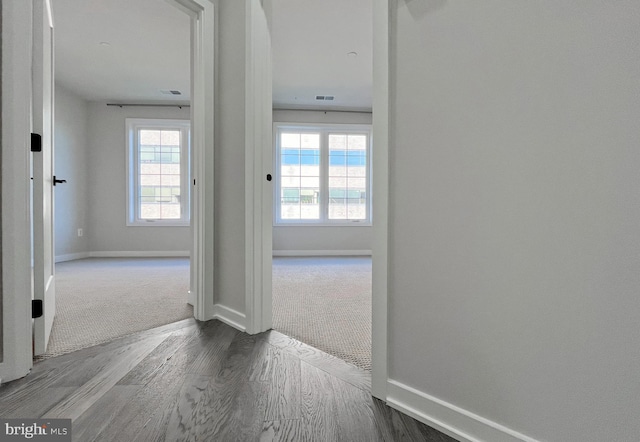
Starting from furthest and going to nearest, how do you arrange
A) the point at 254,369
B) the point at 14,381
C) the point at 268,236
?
the point at 268,236, the point at 254,369, the point at 14,381

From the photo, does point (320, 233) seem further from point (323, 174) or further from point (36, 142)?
point (36, 142)

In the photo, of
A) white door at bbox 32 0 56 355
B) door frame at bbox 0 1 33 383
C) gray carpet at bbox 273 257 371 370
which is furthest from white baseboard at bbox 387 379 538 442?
white door at bbox 32 0 56 355

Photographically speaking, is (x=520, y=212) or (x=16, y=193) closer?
(x=520, y=212)

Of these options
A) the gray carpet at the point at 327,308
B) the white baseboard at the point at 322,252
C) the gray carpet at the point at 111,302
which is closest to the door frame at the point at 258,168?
the gray carpet at the point at 327,308

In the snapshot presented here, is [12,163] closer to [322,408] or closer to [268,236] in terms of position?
[268,236]

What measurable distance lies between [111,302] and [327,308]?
1.68 metres

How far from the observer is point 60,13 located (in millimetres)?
3186

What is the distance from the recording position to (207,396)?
1.30 metres

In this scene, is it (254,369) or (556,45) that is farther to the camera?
(254,369)

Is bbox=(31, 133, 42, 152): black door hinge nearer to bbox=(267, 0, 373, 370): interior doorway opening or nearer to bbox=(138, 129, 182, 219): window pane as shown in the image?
bbox=(267, 0, 373, 370): interior doorway opening

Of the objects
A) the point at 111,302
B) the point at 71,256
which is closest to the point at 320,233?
the point at 111,302

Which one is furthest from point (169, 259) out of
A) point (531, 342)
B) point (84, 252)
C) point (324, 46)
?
point (531, 342)

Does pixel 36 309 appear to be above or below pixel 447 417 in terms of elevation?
above

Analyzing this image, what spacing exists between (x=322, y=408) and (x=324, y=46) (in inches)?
140
